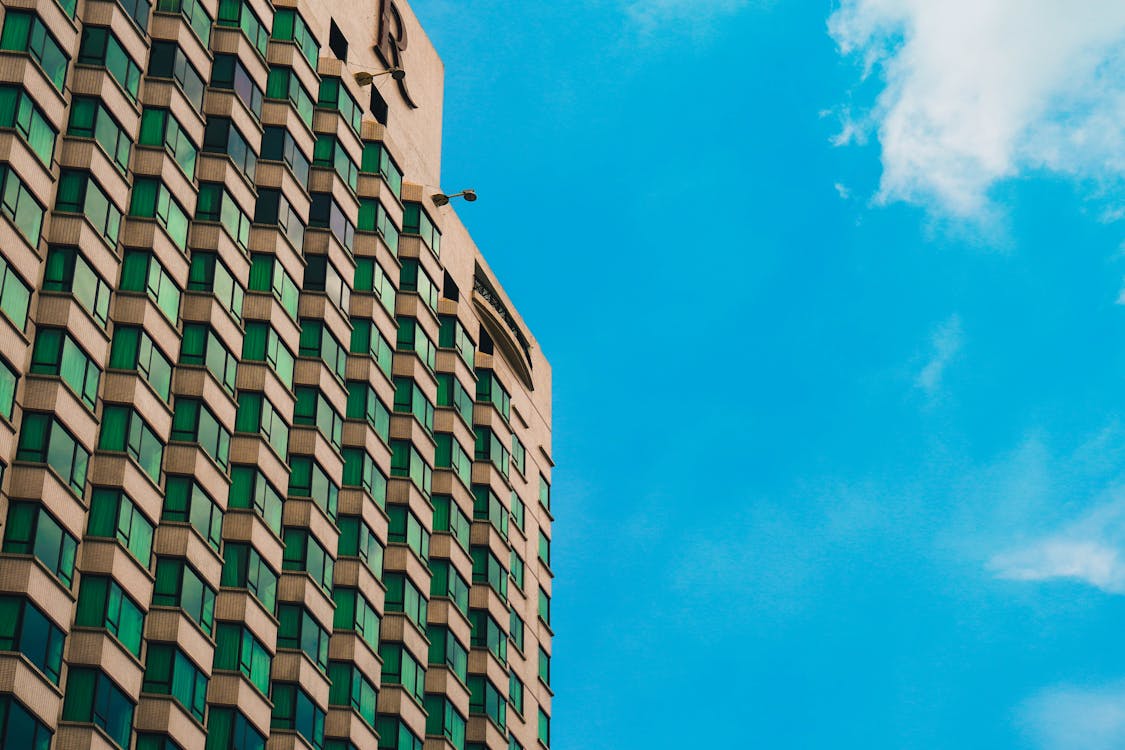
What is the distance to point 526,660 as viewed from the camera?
364 ft

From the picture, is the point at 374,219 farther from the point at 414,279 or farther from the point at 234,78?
the point at 234,78

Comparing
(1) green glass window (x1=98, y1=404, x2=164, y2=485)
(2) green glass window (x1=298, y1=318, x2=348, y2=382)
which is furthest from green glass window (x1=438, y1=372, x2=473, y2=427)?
(1) green glass window (x1=98, y1=404, x2=164, y2=485)

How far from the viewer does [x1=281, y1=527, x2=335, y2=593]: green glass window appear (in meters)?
89.2

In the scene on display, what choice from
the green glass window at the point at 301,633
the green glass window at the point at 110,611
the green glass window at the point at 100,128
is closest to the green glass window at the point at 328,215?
the green glass window at the point at 100,128

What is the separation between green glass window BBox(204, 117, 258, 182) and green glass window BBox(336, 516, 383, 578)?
16.5 metres

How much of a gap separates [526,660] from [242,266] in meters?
31.4

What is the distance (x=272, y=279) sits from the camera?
302ft

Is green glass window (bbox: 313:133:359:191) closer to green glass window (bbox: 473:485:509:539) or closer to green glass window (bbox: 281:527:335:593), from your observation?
green glass window (bbox: 473:485:509:539)

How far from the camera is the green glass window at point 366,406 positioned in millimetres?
98188

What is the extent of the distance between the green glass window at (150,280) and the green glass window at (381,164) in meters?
21.3

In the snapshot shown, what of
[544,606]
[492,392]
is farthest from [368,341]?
[544,606]

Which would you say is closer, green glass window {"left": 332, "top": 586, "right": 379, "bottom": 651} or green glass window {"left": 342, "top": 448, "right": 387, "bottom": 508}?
green glass window {"left": 332, "top": 586, "right": 379, "bottom": 651}

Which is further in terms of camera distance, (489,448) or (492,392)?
(492,392)

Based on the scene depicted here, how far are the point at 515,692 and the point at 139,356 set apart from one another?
3534cm
